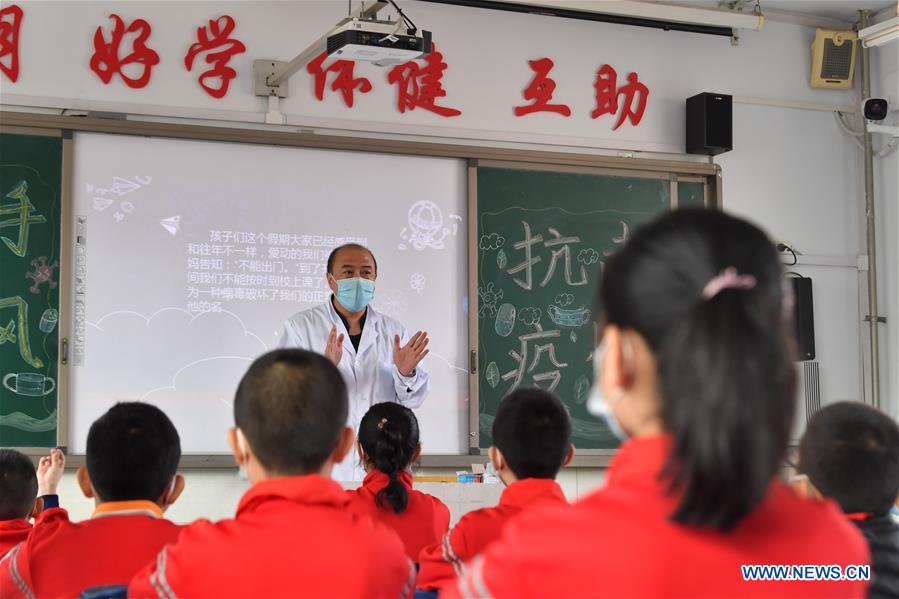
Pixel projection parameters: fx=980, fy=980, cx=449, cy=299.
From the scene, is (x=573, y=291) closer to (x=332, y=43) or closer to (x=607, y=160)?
(x=607, y=160)

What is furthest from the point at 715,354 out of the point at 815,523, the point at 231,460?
the point at 231,460

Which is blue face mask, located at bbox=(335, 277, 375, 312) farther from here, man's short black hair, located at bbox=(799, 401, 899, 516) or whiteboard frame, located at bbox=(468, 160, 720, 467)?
man's short black hair, located at bbox=(799, 401, 899, 516)

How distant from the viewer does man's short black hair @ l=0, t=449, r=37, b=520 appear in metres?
2.54

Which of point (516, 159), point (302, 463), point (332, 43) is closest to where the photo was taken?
point (302, 463)

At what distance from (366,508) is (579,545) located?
1895mm

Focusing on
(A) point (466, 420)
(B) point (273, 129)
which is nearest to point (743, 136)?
(A) point (466, 420)

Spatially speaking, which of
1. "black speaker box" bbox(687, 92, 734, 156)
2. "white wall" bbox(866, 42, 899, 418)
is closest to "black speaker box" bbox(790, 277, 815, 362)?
"white wall" bbox(866, 42, 899, 418)

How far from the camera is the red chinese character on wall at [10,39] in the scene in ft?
14.5

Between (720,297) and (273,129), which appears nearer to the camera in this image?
(720,297)

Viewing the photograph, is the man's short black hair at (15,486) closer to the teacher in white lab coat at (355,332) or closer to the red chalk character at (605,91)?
the teacher in white lab coat at (355,332)

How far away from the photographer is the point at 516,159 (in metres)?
5.17

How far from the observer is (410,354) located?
394 cm

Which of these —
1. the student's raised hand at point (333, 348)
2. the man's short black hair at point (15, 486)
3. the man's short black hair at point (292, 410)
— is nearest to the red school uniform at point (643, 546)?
the man's short black hair at point (292, 410)

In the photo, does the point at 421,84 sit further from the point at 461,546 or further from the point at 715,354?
the point at 715,354
